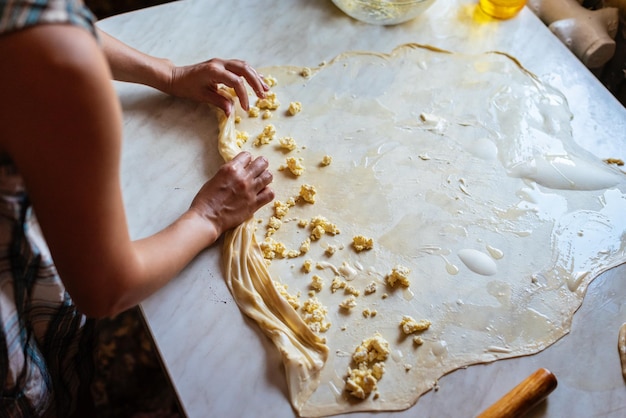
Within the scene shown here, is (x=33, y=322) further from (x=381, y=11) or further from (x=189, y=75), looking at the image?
(x=381, y=11)

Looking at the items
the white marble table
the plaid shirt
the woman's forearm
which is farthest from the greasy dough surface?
the plaid shirt

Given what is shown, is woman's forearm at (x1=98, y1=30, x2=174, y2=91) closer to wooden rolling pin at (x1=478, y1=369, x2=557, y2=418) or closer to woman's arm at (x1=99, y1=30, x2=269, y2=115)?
woman's arm at (x1=99, y1=30, x2=269, y2=115)

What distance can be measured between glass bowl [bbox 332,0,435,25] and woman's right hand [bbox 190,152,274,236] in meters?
0.52

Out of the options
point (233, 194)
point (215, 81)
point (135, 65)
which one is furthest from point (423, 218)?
point (135, 65)

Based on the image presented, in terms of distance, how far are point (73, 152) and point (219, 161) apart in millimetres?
483

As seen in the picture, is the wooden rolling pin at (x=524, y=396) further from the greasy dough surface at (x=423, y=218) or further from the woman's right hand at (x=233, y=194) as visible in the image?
the woman's right hand at (x=233, y=194)

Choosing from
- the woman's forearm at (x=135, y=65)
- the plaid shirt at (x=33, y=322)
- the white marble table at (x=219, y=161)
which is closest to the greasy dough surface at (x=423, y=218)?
the white marble table at (x=219, y=161)

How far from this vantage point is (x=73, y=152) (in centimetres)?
58

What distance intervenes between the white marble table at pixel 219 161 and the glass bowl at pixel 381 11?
0.06 feet

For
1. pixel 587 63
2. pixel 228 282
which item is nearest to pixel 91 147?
pixel 228 282

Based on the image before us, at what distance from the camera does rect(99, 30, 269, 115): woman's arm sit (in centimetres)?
109

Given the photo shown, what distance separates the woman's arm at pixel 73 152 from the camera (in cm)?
54

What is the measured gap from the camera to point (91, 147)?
1.92ft

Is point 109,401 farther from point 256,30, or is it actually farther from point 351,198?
point 256,30
